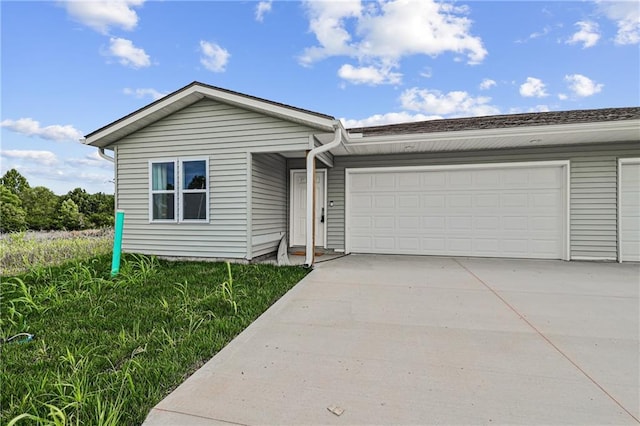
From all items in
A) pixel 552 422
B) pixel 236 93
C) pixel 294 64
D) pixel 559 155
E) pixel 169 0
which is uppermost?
pixel 294 64

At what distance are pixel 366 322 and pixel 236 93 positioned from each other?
16.1 feet

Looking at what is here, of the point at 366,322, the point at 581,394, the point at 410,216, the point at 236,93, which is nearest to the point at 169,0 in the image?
the point at 236,93

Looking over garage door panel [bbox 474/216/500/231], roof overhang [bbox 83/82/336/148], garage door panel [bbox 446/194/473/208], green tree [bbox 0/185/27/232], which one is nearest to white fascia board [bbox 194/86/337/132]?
roof overhang [bbox 83/82/336/148]

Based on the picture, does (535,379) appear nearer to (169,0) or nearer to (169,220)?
(169,220)

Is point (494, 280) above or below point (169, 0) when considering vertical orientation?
below

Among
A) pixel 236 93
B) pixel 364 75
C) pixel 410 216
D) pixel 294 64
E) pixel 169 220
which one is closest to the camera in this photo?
pixel 236 93

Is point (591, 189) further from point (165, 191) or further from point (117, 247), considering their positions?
point (117, 247)

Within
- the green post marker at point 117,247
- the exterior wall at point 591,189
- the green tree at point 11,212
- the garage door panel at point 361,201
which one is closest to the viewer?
the green post marker at point 117,247

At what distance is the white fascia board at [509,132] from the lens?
18.8 ft

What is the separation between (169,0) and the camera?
7.02m

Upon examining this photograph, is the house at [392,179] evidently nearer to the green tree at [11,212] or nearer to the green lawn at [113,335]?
the green lawn at [113,335]

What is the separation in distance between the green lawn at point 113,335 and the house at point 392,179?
1.69m

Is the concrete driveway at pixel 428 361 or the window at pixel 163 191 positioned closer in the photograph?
the concrete driveway at pixel 428 361

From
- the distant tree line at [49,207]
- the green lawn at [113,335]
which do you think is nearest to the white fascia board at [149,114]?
the green lawn at [113,335]
